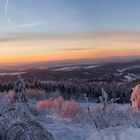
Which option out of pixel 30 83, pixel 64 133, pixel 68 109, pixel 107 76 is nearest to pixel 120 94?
pixel 30 83

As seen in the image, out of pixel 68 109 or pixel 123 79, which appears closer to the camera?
pixel 68 109

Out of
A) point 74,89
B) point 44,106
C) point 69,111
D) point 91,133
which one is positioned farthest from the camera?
point 74,89

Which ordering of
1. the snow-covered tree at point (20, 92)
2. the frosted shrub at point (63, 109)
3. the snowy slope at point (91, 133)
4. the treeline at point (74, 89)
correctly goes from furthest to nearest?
the treeline at point (74, 89)
the frosted shrub at point (63, 109)
the snow-covered tree at point (20, 92)
the snowy slope at point (91, 133)

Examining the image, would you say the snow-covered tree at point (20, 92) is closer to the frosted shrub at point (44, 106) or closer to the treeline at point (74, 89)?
Result: the frosted shrub at point (44, 106)

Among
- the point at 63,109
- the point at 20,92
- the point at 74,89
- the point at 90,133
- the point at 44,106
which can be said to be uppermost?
the point at 20,92

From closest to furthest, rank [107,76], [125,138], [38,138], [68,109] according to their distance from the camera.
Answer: [38,138], [125,138], [68,109], [107,76]

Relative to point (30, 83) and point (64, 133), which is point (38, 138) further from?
point (30, 83)

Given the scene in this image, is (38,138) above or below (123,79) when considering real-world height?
above

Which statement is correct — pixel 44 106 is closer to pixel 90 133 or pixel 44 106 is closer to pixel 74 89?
pixel 90 133

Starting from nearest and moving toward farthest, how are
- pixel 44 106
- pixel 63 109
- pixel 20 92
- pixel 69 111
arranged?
1. pixel 20 92
2. pixel 69 111
3. pixel 63 109
4. pixel 44 106

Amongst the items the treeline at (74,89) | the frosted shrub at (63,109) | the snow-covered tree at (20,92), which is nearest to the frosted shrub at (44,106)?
the frosted shrub at (63,109)

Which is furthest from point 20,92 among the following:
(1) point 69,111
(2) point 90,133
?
(1) point 69,111
